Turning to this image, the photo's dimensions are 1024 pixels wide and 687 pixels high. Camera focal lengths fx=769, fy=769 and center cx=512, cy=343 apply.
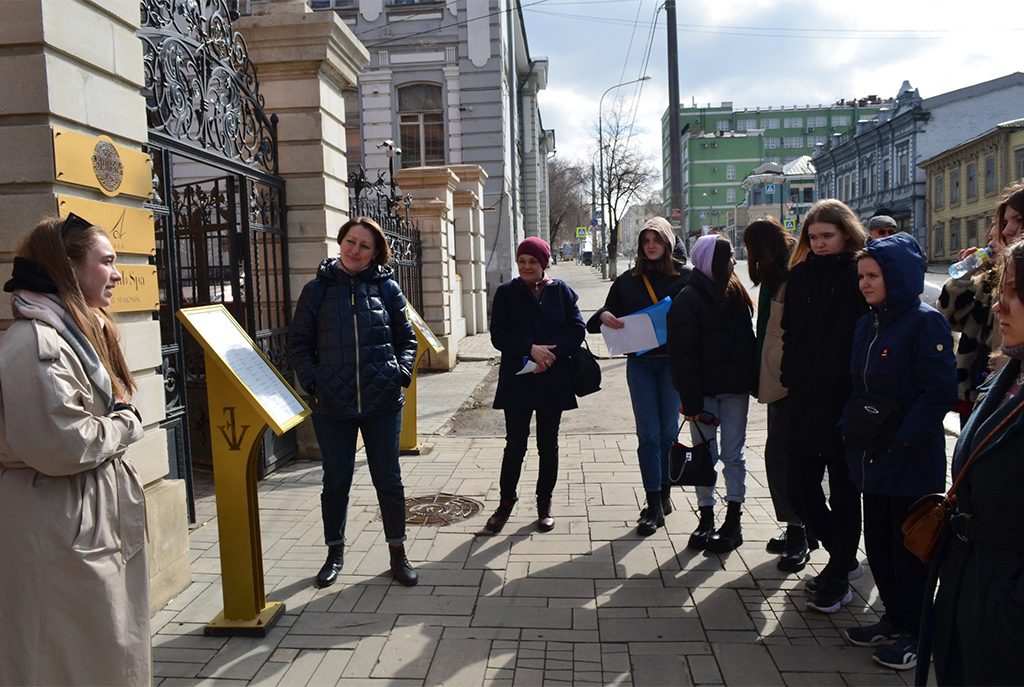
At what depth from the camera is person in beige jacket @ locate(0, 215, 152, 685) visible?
2271 mm

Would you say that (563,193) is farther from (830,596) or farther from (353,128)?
(830,596)

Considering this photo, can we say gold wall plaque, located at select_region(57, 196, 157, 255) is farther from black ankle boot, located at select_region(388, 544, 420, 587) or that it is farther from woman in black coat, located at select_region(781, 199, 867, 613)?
woman in black coat, located at select_region(781, 199, 867, 613)

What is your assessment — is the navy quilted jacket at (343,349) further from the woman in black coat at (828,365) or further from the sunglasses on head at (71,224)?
the woman in black coat at (828,365)

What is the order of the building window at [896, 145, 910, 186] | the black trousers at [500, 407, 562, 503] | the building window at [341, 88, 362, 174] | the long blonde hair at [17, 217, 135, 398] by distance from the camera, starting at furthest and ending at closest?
1. the building window at [896, 145, 910, 186]
2. the building window at [341, 88, 362, 174]
3. the black trousers at [500, 407, 562, 503]
4. the long blonde hair at [17, 217, 135, 398]

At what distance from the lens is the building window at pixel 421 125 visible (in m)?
23.0

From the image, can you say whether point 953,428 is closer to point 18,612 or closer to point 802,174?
point 18,612

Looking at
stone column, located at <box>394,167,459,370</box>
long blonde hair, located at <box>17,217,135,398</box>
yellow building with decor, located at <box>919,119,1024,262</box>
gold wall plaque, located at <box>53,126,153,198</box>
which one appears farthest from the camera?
yellow building with decor, located at <box>919,119,1024,262</box>

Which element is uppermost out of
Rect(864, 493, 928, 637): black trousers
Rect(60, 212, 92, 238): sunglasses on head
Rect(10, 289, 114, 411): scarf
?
Rect(60, 212, 92, 238): sunglasses on head

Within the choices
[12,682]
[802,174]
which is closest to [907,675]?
[12,682]

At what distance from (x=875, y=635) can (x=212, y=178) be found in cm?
574

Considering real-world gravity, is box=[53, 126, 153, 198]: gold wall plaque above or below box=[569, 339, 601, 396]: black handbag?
above

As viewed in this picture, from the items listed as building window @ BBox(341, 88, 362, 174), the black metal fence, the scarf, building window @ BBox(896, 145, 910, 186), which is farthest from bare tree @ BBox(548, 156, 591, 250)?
the scarf

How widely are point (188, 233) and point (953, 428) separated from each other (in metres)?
7.80

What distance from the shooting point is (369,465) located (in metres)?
4.29
